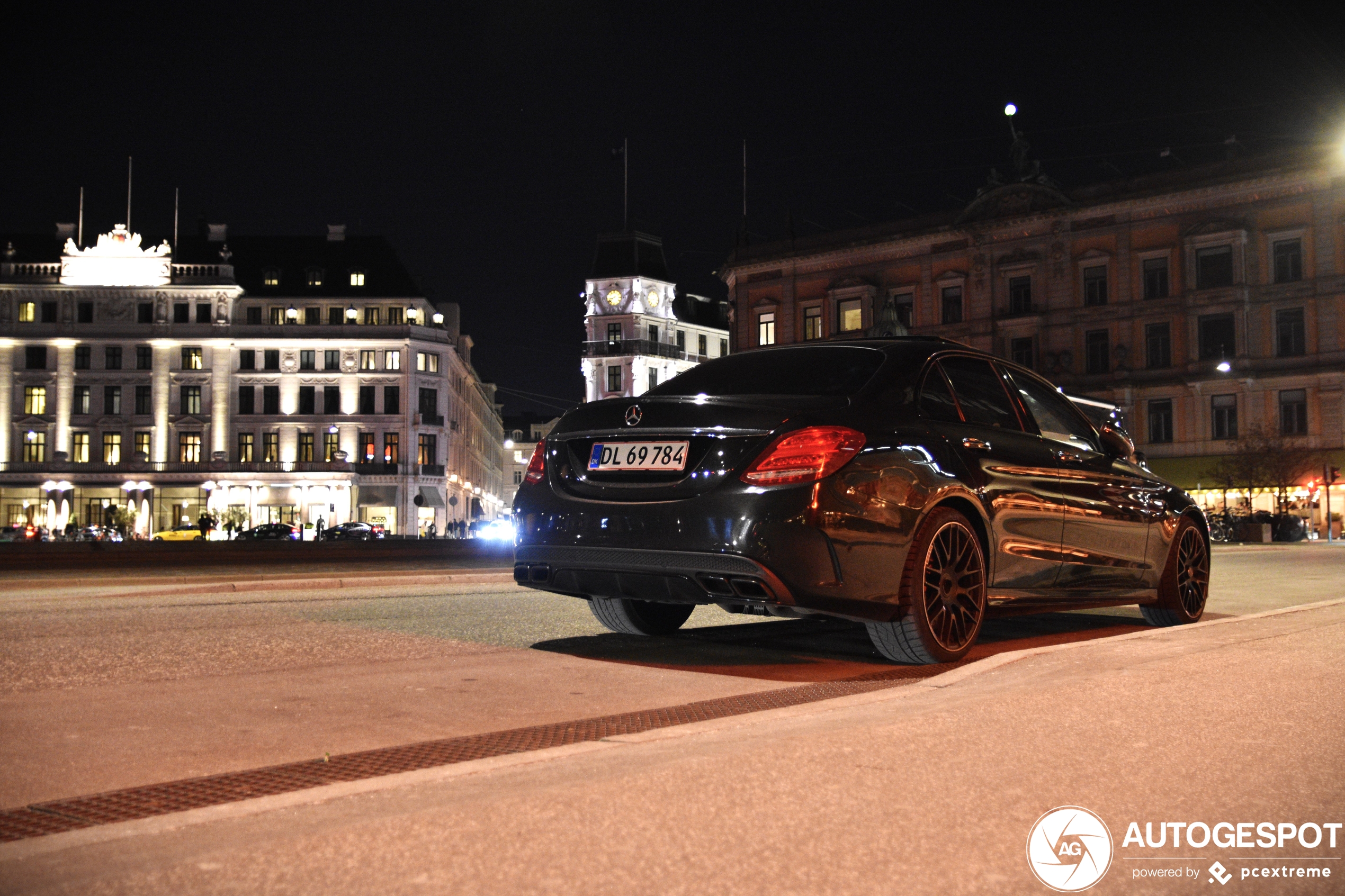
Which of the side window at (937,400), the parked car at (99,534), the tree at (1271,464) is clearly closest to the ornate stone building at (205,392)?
the parked car at (99,534)

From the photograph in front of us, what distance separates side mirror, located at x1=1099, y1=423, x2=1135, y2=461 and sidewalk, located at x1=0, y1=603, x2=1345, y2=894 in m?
3.18

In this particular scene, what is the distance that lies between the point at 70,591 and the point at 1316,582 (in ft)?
42.1

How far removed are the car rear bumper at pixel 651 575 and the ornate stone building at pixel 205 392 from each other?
254ft

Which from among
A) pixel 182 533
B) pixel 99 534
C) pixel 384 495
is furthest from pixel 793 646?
pixel 384 495

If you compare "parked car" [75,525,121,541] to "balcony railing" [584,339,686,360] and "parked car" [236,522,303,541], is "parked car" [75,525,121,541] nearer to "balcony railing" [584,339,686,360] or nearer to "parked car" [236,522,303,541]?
"parked car" [236,522,303,541]

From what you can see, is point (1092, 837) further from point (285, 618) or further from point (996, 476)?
point (285, 618)

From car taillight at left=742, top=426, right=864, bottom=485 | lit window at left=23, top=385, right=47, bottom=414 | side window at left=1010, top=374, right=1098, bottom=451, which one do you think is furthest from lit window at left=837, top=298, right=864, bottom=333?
car taillight at left=742, top=426, right=864, bottom=485

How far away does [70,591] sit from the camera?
12203mm

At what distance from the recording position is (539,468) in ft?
20.1

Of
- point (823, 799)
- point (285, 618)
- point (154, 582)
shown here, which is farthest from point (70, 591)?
point (823, 799)

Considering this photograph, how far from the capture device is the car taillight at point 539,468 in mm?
6082

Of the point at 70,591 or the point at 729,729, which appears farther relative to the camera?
the point at 70,591

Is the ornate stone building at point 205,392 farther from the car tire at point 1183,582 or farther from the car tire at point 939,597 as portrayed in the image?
the car tire at point 939,597

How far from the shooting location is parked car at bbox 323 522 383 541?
211 ft
